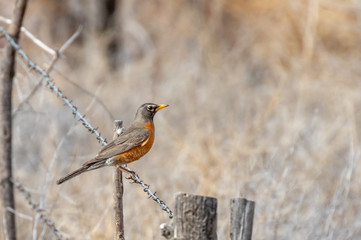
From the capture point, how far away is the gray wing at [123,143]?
11.7 ft

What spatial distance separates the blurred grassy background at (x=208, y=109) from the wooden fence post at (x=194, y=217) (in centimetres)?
200

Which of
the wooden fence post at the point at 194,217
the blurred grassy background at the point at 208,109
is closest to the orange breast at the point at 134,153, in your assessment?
the blurred grassy background at the point at 208,109

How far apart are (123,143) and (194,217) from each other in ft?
4.97

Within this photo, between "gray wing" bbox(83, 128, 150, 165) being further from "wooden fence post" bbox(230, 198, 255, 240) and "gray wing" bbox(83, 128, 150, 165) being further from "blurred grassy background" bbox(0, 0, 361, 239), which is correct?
"wooden fence post" bbox(230, 198, 255, 240)

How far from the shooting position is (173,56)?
1359 cm

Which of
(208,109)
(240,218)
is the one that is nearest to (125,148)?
(240,218)

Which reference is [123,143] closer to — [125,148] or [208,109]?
[125,148]

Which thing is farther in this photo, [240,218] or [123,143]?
[123,143]

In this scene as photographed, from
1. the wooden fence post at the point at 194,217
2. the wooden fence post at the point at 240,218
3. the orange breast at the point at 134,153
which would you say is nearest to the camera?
the wooden fence post at the point at 194,217

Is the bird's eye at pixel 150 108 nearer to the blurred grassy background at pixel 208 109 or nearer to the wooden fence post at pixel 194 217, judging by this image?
the blurred grassy background at pixel 208 109

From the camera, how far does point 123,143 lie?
3.61 metres

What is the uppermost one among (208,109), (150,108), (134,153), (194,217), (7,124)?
(208,109)

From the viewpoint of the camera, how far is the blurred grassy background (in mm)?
6078

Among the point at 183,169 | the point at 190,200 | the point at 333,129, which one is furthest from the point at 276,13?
the point at 190,200
